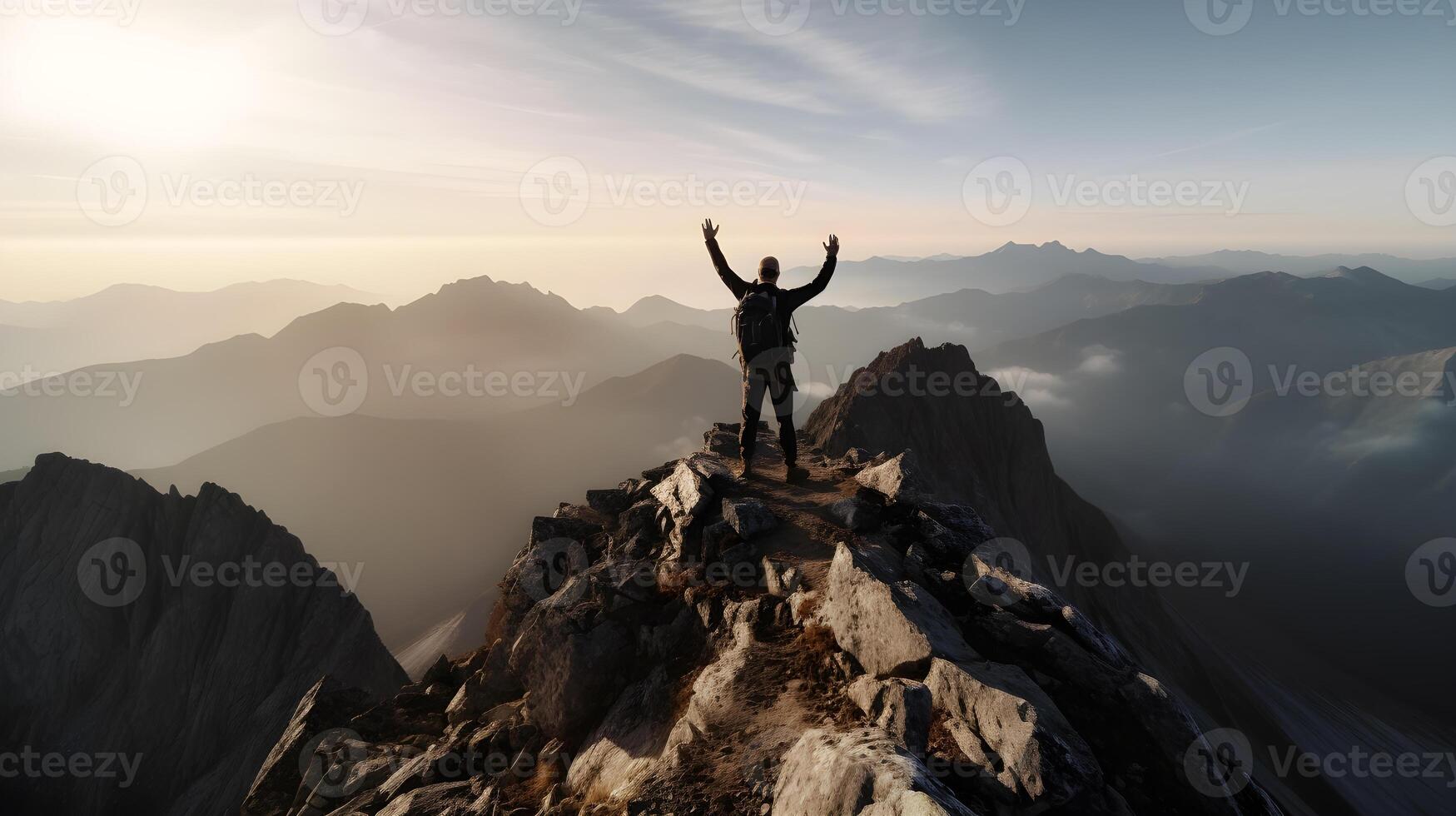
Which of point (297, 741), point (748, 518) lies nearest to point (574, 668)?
point (748, 518)

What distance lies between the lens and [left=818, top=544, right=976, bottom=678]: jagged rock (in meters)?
7.45

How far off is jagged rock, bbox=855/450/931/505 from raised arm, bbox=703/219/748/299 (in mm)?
5691

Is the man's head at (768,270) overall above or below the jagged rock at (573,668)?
above

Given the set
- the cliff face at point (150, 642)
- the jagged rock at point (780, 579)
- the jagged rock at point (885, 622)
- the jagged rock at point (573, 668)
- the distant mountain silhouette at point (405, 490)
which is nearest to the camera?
the jagged rock at point (885, 622)

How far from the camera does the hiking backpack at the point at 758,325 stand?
1236 centimetres

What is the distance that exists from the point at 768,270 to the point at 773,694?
29.5 ft

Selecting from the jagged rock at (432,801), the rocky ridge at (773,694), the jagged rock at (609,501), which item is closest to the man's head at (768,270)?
the rocky ridge at (773,694)

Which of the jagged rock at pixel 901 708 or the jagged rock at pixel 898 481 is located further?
the jagged rock at pixel 898 481

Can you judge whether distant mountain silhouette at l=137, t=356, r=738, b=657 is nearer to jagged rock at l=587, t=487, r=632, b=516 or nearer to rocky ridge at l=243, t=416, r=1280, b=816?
jagged rock at l=587, t=487, r=632, b=516

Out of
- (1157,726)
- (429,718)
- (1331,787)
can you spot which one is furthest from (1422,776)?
(429,718)

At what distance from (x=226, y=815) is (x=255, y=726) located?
1145 cm

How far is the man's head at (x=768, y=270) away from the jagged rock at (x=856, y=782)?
9453 millimetres

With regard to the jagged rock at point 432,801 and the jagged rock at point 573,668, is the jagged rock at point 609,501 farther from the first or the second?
the jagged rock at point 432,801

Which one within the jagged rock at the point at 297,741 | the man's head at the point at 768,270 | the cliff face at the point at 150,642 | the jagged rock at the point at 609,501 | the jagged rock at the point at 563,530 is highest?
the man's head at the point at 768,270
